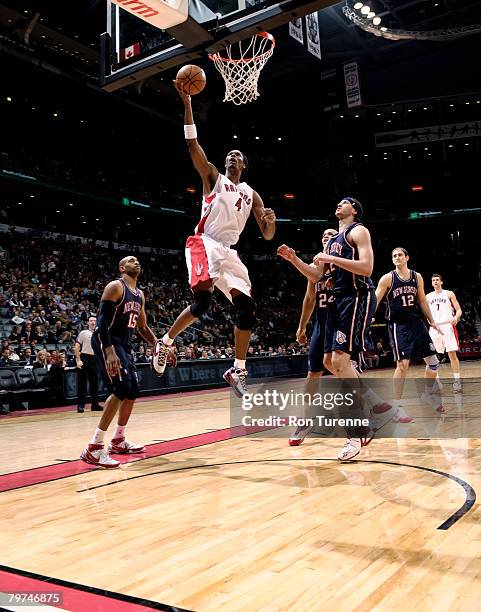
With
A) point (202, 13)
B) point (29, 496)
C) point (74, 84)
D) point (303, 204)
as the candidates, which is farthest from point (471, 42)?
point (29, 496)

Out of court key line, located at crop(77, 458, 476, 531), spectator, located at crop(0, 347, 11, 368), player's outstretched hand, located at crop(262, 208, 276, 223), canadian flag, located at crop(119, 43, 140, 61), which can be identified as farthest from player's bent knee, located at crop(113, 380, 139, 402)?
spectator, located at crop(0, 347, 11, 368)

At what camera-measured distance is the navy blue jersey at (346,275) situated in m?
4.34

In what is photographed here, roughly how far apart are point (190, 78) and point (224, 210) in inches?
41.3

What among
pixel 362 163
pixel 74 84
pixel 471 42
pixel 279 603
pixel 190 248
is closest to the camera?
pixel 279 603

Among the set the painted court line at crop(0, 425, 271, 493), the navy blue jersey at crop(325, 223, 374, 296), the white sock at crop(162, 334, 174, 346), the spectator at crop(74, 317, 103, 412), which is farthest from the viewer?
the spectator at crop(74, 317, 103, 412)

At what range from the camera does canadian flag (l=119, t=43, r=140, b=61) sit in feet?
22.6

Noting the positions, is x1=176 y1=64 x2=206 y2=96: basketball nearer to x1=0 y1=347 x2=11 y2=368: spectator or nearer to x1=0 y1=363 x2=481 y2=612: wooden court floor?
x1=0 y1=363 x2=481 y2=612: wooden court floor

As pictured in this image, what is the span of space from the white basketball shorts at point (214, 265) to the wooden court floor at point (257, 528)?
56.4 inches

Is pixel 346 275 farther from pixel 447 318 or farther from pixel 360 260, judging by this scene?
pixel 447 318

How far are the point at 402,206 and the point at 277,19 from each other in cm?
2445

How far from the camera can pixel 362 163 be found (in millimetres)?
28797

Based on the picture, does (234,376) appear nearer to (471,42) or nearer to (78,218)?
(78,218)

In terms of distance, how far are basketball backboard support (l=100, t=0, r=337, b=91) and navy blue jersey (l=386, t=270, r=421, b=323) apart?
10.0 ft

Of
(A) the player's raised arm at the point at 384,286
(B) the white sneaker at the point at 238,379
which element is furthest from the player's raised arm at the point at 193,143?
(A) the player's raised arm at the point at 384,286
